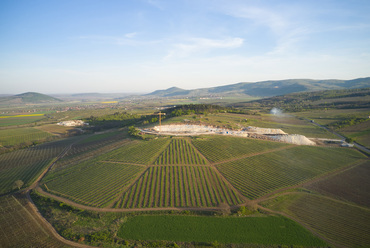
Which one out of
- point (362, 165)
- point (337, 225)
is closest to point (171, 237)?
point (337, 225)

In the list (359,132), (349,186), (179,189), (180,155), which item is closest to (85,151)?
(180,155)

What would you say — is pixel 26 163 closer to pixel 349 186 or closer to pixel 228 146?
pixel 228 146

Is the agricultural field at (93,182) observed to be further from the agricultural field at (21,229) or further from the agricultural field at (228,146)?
the agricultural field at (228,146)

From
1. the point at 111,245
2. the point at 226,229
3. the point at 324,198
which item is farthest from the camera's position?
the point at 324,198

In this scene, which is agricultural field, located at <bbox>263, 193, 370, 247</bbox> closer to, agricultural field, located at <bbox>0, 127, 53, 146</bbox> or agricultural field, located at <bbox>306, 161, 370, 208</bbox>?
agricultural field, located at <bbox>306, 161, 370, 208</bbox>

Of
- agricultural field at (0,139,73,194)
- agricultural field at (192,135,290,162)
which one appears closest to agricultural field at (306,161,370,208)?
agricultural field at (192,135,290,162)

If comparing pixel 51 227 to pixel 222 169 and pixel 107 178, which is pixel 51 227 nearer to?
pixel 107 178
